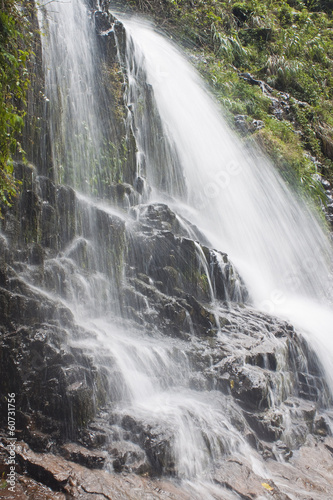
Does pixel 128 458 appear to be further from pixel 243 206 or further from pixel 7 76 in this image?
pixel 243 206

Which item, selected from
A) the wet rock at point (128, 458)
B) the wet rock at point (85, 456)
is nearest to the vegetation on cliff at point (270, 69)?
the wet rock at point (128, 458)

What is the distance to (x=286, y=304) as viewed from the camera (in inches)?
371

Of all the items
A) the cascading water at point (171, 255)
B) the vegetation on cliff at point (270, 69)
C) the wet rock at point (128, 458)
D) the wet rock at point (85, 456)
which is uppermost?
the vegetation on cliff at point (270, 69)

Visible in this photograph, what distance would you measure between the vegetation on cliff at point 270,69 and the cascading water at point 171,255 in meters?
1.32

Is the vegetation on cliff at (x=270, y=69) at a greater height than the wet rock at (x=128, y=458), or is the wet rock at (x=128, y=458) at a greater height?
the vegetation on cliff at (x=270, y=69)

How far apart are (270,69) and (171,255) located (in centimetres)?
1354

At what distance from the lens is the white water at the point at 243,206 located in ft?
32.8

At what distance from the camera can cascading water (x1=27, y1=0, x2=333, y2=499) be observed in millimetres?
4734

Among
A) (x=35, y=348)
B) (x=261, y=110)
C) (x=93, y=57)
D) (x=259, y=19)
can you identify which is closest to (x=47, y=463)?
(x=35, y=348)

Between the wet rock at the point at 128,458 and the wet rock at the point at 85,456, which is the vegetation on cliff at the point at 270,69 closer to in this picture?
the wet rock at the point at 128,458

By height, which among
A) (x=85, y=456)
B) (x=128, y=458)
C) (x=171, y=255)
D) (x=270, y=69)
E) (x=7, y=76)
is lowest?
(x=128, y=458)

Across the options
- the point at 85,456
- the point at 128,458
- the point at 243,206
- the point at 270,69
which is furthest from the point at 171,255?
the point at 270,69

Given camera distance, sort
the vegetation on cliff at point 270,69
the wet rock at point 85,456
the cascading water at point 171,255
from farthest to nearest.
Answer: the vegetation on cliff at point 270,69
the cascading water at point 171,255
the wet rock at point 85,456

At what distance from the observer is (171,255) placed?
725 cm
